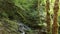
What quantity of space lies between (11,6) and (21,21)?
125 cm

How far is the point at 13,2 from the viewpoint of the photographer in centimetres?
1219

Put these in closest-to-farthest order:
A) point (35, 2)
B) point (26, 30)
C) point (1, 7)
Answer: point (26, 30) → point (1, 7) → point (35, 2)

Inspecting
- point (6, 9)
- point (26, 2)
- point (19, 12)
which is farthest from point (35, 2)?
point (6, 9)

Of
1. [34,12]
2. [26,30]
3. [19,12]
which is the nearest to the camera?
[26,30]

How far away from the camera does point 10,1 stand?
12.1m

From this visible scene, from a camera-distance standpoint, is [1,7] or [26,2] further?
[26,2]

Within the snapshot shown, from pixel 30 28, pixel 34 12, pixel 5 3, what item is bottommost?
pixel 30 28

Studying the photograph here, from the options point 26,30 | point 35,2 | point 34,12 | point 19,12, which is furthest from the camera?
point 35,2

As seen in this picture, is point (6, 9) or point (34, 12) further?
point (34, 12)

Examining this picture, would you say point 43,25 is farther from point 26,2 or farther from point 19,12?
point 26,2

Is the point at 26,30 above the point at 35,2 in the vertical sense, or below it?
below

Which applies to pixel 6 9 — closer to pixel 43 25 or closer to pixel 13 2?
pixel 13 2

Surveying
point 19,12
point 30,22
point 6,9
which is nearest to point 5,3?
point 6,9

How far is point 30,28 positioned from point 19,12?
1.49m
